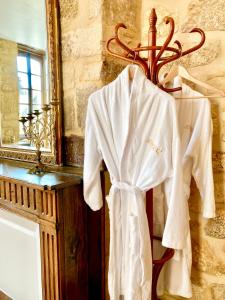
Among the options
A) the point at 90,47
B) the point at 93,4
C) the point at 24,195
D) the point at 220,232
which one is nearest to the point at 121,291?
the point at 220,232

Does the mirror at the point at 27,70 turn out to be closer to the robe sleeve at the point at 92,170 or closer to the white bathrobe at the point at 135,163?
the robe sleeve at the point at 92,170

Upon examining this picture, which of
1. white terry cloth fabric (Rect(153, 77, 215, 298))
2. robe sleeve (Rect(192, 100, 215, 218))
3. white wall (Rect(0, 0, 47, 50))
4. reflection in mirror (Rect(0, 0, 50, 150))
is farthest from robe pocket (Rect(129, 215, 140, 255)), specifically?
white wall (Rect(0, 0, 47, 50))

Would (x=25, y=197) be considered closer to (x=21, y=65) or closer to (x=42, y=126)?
(x=42, y=126)

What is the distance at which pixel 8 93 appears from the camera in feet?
6.33

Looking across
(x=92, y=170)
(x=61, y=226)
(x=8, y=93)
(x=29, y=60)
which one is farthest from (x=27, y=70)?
(x=61, y=226)

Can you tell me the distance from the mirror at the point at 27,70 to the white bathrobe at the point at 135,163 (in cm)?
49

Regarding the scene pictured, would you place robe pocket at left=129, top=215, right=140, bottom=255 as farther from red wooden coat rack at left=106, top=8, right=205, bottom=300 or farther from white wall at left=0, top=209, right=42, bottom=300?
white wall at left=0, top=209, right=42, bottom=300

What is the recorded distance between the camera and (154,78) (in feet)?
3.78

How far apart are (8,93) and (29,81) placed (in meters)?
0.27

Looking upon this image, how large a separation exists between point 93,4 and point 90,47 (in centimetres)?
22

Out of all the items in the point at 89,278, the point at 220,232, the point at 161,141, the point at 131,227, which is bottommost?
the point at 89,278

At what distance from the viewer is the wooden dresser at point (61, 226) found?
1266 millimetres

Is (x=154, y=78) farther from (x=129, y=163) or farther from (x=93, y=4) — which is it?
(x=93, y=4)

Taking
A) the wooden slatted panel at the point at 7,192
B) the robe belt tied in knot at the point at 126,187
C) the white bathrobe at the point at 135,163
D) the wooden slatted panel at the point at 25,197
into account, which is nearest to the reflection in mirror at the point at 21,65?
the wooden slatted panel at the point at 7,192
